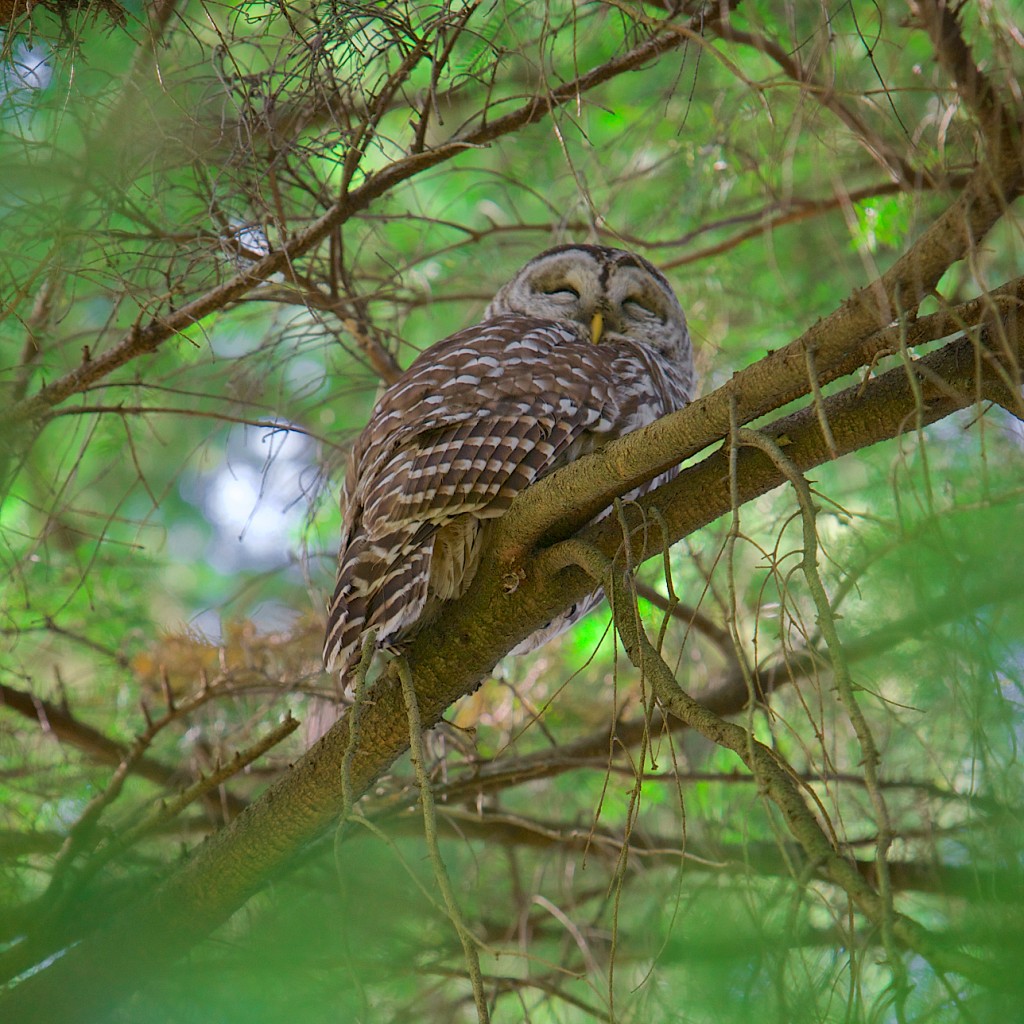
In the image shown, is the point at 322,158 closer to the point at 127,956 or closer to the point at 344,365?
the point at 344,365

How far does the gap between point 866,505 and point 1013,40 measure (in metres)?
1.51

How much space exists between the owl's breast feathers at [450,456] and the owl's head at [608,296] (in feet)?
2.28

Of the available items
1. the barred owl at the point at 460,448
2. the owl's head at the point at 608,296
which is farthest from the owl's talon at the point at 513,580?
the owl's head at the point at 608,296

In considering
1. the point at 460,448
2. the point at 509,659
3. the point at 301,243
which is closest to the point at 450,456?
the point at 460,448

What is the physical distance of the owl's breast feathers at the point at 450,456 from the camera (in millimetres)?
2064

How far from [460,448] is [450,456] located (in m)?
0.02

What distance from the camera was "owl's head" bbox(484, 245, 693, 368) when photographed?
3.19 meters

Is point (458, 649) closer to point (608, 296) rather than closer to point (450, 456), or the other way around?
point (450, 456)

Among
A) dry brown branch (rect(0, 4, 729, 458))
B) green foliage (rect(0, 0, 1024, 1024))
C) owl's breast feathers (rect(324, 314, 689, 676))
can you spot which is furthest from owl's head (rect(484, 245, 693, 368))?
dry brown branch (rect(0, 4, 729, 458))

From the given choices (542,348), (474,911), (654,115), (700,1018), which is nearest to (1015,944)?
(700,1018)

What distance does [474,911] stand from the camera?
3.17 metres

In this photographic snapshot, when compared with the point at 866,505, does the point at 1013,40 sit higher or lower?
lower

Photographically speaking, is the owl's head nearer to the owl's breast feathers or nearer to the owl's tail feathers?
the owl's breast feathers

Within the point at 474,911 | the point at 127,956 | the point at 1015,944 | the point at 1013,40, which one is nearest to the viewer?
the point at 1015,944
